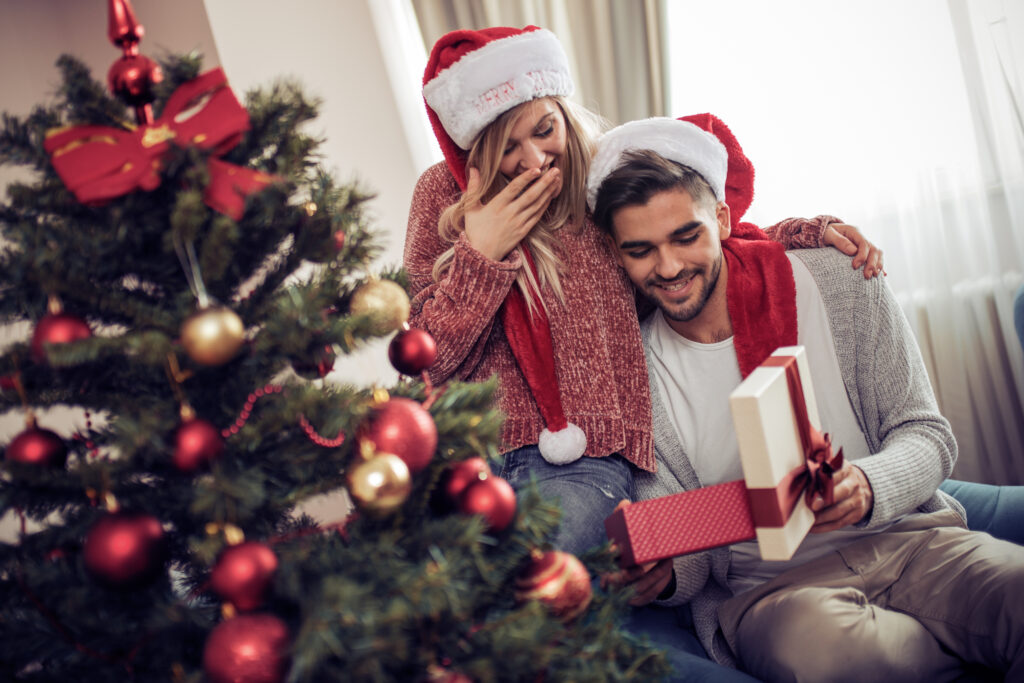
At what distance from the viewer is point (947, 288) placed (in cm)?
199

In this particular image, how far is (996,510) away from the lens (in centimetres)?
132

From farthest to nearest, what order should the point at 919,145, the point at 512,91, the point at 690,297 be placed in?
the point at 919,145, the point at 512,91, the point at 690,297

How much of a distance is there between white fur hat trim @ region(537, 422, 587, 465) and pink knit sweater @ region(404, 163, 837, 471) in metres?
0.03

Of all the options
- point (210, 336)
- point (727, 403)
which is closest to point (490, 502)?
point (210, 336)

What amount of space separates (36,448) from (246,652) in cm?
30

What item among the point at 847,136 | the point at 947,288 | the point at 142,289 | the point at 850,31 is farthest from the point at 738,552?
the point at 850,31

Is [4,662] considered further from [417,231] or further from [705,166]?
[705,166]

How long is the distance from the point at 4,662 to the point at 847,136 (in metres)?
2.12

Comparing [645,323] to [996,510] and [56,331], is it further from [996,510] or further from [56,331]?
[56,331]

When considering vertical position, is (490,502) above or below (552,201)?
below

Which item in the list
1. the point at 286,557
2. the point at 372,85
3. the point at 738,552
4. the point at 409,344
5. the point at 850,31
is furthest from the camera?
the point at 372,85

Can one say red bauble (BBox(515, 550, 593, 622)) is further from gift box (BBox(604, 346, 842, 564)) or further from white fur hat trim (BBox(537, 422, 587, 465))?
white fur hat trim (BBox(537, 422, 587, 465))

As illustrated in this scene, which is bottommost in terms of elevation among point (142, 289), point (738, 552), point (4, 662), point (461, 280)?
point (738, 552)

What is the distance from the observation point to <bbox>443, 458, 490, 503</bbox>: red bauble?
0.74 m
